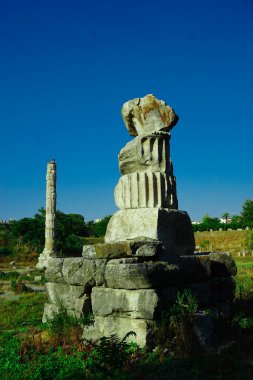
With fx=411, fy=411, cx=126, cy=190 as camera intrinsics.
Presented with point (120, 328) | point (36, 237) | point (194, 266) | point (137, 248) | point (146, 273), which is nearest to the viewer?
point (146, 273)

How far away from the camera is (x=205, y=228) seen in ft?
230

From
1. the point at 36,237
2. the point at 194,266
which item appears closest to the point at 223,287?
the point at 194,266

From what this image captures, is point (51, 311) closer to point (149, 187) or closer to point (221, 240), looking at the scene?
point (149, 187)

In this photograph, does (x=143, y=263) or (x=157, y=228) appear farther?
(x=157, y=228)

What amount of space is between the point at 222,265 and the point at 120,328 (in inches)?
75.2

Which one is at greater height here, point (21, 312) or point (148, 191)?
point (148, 191)

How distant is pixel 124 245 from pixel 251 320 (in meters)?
2.17

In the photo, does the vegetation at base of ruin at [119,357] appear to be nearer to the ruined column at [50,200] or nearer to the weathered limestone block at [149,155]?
the weathered limestone block at [149,155]

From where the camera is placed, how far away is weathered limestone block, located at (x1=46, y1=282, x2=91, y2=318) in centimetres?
566

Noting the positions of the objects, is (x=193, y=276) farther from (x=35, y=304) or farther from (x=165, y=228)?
(x=35, y=304)

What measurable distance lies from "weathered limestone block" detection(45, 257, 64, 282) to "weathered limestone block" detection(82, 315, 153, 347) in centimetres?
Result: 109

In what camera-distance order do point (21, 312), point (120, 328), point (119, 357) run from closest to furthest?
point (119, 357) < point (120, 328) < point (21, 312)

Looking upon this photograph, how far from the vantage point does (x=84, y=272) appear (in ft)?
18.5

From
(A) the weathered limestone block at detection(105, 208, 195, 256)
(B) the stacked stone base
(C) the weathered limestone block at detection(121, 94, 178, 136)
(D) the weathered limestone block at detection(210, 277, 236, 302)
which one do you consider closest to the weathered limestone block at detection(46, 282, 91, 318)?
(B) the stacked stone base
